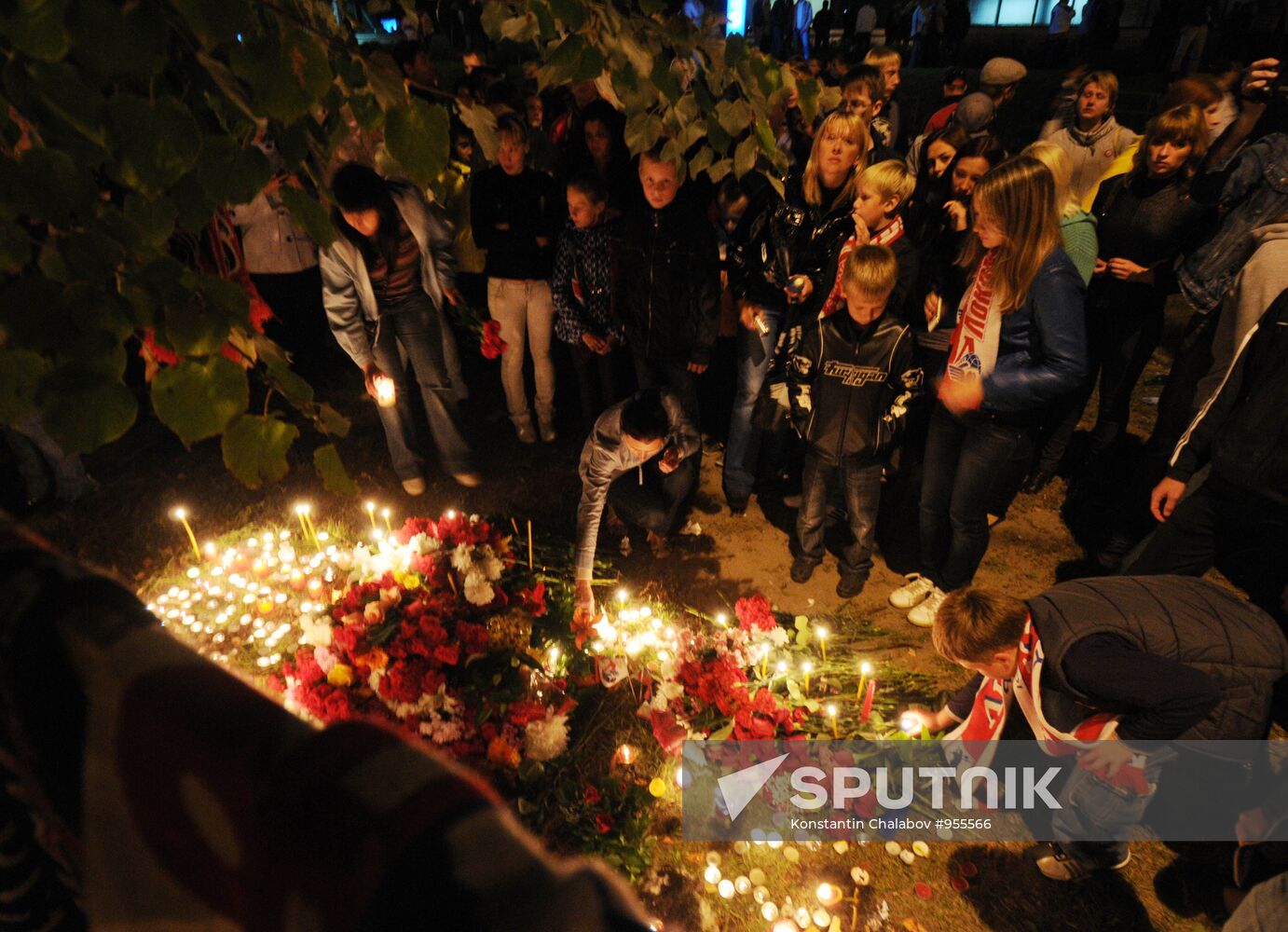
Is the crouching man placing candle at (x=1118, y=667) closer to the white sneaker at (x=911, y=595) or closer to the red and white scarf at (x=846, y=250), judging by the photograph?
the white sneaker at (x=911, y=595)

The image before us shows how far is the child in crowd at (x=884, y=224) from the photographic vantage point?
3701 millimetres

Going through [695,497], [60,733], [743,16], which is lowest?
[695,497]


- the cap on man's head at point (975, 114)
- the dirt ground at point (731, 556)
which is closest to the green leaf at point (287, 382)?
the dirt ground at point (731, 556)

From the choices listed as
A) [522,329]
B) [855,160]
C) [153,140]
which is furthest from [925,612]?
[153,140]

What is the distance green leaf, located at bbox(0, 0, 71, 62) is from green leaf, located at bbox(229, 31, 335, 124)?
248mm

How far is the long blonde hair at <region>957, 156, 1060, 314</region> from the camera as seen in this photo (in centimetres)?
298

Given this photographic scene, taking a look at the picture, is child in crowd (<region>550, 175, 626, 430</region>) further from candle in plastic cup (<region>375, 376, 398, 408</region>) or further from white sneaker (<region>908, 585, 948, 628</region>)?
white sneaker (<region>908, 585, 948, 628</region>)

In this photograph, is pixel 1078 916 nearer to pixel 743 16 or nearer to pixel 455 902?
pixel 455 902

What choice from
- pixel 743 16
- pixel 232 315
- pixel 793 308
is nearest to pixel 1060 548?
pixel 793 308

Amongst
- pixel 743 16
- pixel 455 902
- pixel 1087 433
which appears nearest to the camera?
pixel 455 902

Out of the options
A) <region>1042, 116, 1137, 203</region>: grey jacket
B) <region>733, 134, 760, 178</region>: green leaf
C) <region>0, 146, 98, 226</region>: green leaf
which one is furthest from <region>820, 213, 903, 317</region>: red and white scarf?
<region>0, 146, 98, 226</region>: green leaf

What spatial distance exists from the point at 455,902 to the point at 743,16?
24.4m

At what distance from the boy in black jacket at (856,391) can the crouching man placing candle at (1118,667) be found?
1.30m

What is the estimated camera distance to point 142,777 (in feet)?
2.33
